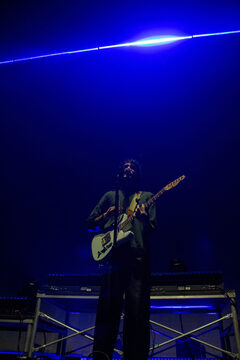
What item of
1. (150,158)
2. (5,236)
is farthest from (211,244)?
(5,236)

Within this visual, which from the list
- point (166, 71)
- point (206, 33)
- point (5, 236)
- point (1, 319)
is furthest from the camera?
point (5, 236)

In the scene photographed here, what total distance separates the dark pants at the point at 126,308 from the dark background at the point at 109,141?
192 cm

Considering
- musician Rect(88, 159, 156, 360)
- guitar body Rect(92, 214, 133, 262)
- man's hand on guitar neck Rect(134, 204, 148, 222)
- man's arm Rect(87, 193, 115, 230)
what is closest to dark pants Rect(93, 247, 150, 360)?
musician Rect(88, 159, 156, 360)

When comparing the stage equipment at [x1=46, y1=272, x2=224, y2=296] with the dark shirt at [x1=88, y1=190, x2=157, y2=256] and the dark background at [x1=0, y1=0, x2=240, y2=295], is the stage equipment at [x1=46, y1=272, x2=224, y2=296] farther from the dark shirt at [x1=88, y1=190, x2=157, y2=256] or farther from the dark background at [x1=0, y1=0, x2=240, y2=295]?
the dark background at [x1=0, y1=0, x2=240, y2=295]

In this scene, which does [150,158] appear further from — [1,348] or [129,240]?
[1,348]

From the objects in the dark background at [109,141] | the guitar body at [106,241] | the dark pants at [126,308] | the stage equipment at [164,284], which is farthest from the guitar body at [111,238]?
the dark background at [109,141]

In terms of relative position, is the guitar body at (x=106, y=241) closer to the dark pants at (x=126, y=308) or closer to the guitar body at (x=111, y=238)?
the guitar body at (x=111, y=238)

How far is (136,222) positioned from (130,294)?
20.3 inches

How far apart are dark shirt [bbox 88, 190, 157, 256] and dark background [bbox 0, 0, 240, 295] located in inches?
62.0

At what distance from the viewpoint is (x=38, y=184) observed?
4.03 m

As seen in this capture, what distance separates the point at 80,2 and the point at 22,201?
2625 millimetres

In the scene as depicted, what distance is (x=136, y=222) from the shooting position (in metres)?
2.11

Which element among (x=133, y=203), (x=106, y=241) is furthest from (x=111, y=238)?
(x=133, y=203)

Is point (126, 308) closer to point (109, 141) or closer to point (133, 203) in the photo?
point (133, 203)
